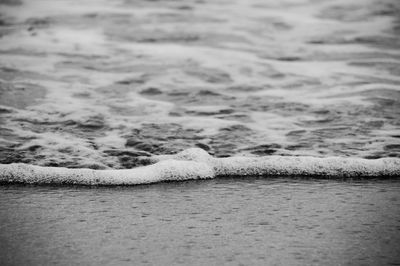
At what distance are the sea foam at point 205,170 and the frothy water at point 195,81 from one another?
0.47 feet

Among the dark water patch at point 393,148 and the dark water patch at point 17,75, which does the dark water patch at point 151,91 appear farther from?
the dark water patch at point 393,148

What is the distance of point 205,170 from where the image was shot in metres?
2.68

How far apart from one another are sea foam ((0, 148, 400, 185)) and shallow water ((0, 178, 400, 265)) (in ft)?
0.24

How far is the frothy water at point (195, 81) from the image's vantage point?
10.1 ft

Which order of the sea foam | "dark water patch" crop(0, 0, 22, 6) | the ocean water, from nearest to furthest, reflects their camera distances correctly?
1. the ocean water
2. the sea foam
3. "dark water patch" crop(0, 0, 22, 6)

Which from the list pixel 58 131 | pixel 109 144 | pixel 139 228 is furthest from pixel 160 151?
pixel 139 228

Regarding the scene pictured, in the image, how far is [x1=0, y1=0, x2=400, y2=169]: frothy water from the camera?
3.07m

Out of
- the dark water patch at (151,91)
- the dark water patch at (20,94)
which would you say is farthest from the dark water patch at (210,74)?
the dark water patch at (20,94)

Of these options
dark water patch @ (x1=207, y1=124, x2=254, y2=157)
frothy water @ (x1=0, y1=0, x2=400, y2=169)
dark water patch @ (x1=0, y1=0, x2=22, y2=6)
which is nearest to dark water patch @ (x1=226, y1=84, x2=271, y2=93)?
frothy water @ (x1=0, y1=0, x2=400, y2=169)

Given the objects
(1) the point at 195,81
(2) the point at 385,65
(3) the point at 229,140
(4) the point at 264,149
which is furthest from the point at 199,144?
(2) the point at 385,65

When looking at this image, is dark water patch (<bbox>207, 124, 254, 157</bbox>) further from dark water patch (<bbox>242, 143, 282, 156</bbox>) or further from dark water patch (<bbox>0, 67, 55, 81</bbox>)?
dark water patch (<bbox>0, 67, 55, 81</bbox>)

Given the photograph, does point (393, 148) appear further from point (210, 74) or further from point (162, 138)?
point (210, 74)

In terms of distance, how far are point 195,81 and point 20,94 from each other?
4.52 ft

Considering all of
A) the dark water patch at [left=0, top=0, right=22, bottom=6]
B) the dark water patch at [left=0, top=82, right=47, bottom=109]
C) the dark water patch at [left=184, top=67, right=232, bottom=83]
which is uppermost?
the dark water patch at [left=0, top=0, right=22, bottom=6]
